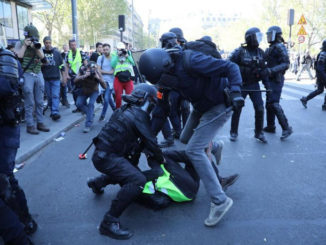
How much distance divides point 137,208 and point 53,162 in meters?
2.12

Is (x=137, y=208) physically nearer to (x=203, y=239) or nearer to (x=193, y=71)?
(x=203, y=239)

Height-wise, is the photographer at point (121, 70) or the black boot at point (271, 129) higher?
the photographer at point (121, 70)

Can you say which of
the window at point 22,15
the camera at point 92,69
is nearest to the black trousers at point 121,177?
the camera at point 92,69

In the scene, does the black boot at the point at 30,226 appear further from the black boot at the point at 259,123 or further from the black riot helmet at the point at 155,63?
the black boot at the point at 259,123

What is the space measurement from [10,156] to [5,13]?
16.7m

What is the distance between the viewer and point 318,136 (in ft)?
20.1

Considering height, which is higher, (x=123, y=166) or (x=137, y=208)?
(x=123, y=166)

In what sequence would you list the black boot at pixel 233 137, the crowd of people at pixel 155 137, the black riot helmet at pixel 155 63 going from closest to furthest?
the crowd of people at pixel 155 137 → the black riot helmet at pixel 155 63 → the black boot at pixel 233 137

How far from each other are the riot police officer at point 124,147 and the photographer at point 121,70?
4.46 metres

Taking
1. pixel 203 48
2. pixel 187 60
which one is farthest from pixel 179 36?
pixel 187 60

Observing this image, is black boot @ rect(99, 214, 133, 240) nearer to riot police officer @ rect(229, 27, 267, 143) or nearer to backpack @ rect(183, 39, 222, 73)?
backpack @ rect(183, 39, 222, 73)

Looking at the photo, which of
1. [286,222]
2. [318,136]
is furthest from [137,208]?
[318,136]

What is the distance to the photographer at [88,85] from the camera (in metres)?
6.84

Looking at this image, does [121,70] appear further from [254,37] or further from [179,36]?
[254,37]
